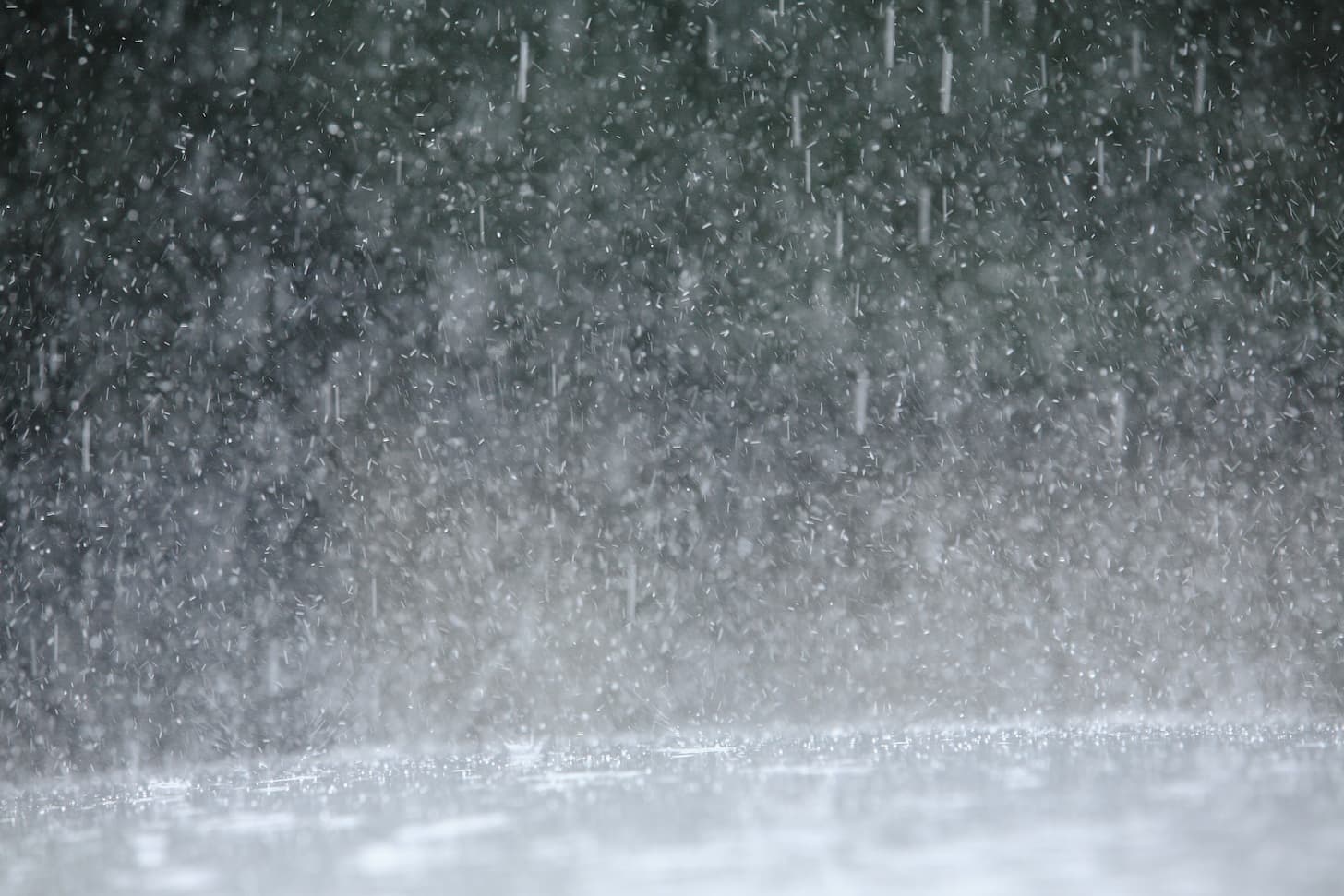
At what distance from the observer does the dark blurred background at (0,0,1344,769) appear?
3514 mm

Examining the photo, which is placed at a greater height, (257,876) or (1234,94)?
(1234,94)

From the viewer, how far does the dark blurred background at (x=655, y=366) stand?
11.5 ft

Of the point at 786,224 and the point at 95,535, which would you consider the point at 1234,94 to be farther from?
the point at 95,535

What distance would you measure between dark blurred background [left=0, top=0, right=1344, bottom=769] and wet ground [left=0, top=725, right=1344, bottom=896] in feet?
5.38

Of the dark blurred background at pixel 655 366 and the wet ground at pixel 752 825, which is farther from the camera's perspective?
the dark blurred background at pixel 655 366

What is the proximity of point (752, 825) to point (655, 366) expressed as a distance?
9.49 ft

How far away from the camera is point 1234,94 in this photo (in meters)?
3.61

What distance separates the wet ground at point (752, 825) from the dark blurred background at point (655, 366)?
164 centimetres

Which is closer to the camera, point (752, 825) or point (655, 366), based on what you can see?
point (752, 825)

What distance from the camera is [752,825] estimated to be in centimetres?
124

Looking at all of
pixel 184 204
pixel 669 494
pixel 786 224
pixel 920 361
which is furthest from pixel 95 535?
pixel 920 361

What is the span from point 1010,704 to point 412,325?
2.19m

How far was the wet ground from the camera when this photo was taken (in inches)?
37.9

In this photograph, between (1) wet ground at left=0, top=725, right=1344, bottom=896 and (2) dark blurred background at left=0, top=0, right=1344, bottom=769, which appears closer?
(1) wet ground at left=0, top=725, right=1344, bottom=896
